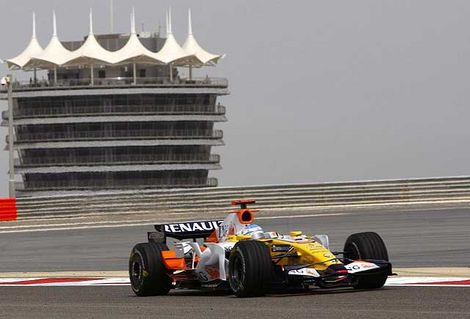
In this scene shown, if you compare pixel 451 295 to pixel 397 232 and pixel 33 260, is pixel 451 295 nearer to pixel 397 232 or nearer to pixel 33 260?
pixel 33 260

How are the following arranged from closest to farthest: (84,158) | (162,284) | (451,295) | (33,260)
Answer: (451,295) → (162,284) → (33,260) → (84,158)

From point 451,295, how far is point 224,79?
301 ft

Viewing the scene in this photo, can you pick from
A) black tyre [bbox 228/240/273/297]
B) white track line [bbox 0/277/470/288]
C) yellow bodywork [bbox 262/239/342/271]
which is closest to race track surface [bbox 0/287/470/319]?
black tyre [bbox 228/240/273/297]

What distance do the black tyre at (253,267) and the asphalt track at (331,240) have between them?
6.21 meters

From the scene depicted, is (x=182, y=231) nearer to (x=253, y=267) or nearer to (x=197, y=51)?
(x=253, y=267)

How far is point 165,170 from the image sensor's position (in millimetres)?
99312

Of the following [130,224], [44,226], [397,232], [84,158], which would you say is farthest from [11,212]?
[84,158]

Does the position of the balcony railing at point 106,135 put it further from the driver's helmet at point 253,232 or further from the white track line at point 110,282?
the driver's helmet at point 253,232

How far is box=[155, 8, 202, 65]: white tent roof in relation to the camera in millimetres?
97062

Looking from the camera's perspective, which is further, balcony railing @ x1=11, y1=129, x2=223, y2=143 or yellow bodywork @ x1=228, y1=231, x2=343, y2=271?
balcony railing @ x1=11, y1=129, x2=223, y2=143

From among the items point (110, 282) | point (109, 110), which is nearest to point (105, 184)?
point (109, 110)

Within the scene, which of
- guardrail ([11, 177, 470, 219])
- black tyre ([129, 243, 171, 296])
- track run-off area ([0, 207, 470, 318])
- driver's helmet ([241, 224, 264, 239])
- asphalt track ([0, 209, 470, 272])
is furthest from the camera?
guardrail ([11, 177, 470, 219])

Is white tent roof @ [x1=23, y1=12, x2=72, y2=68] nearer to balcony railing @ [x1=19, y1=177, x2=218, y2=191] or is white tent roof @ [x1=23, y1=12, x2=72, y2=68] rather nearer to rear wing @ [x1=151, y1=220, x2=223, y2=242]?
balcony railing @ [x1=19, y1=177, x2=218, y2=191]

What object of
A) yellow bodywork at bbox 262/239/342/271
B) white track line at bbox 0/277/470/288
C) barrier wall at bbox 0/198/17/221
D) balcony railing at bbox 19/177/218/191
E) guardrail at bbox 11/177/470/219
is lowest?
balcony railing at bbox 19/177/218/191
